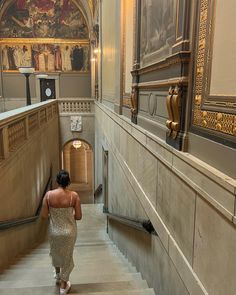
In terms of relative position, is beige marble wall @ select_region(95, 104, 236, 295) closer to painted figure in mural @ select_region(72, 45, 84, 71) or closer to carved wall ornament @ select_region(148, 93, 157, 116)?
carved wall ornament @ select_region(148, 93, 157, 116)

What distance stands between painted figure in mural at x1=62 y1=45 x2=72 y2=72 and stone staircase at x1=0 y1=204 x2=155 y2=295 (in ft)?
46.2

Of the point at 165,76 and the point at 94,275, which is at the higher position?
the point at 165,76

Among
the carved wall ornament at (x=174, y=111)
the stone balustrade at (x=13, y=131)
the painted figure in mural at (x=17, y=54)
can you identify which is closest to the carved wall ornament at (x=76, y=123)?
the painted figure in mural at (x=17, y=54)

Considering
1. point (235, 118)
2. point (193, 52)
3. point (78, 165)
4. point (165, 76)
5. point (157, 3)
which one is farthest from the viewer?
point (78, 165)

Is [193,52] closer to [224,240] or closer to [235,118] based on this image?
[235,118]

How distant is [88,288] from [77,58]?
16.8 metres

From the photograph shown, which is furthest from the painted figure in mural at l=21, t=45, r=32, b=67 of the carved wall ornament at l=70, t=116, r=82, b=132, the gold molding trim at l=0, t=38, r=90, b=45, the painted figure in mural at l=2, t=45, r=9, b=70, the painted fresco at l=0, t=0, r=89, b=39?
the carved wall ornament at l=70, t=116, r=82, b=132

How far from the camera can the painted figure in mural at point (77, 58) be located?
18.5 m

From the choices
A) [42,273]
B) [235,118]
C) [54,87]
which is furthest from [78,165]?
[235,118]

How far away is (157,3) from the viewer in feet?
10.8

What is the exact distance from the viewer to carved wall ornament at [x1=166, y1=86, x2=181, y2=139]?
8.22 ft

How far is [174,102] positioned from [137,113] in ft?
6.17

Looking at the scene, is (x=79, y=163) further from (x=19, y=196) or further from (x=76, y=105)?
(x=19, y=196)

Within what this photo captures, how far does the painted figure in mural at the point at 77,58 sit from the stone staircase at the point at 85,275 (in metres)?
14.1
